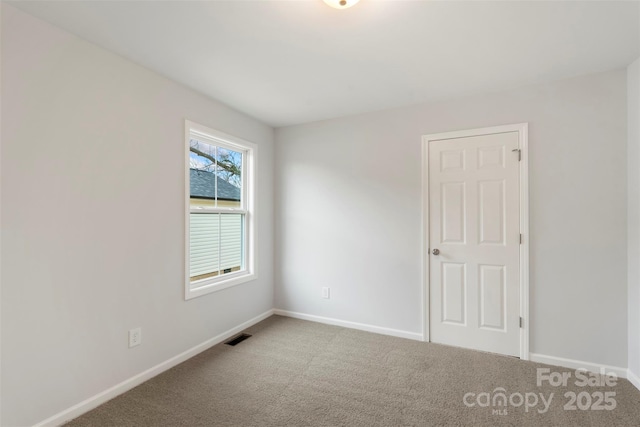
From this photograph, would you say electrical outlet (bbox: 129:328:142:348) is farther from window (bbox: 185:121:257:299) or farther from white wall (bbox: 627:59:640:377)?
white wall (bbox: 627:59:640:377)

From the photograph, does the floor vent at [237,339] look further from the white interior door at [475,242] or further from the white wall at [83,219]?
the white interior door at [475,242]

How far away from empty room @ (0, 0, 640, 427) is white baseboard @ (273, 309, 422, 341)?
0.03 metres

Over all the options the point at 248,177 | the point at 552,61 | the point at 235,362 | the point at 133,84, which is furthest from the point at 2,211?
the point at 552,61

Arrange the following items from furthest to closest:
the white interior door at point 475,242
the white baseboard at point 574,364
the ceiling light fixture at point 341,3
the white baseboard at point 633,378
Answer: the white interior door at point 475,242 → the white baseboard at point 574,364 → the white baseboard at point 633,378 → the ceiling light fixture at point 341,3

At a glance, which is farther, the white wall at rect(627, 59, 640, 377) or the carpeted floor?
the white wall at rect(627, 59, 640, 377)

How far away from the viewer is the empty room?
5.71 feet

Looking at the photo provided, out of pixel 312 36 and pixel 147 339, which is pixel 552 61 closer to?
pixel 312 36

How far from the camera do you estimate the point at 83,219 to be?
6.38ft

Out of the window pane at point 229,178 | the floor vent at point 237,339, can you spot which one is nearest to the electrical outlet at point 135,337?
the floor vent at point 237,339

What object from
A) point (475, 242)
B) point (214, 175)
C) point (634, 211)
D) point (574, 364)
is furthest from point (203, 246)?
point (634, 211)

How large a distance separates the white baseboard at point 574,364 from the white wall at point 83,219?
306cm

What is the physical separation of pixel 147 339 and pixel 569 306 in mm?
3468

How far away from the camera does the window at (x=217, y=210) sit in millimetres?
2824

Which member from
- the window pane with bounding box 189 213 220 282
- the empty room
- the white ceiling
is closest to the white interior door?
the empty room
